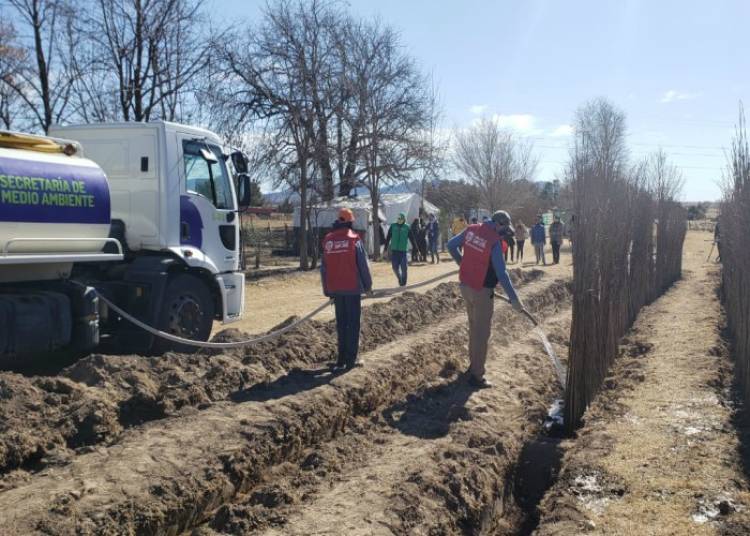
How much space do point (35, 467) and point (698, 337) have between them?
8.93 m

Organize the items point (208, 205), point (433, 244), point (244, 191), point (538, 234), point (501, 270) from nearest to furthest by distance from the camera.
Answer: point (501, 270), point (208, 205), point (244, 191), point (538, 234), point (433, 244)

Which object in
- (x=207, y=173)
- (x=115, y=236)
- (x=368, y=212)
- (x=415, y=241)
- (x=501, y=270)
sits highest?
(x=207, y=173)

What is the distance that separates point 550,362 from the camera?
29.8 feet

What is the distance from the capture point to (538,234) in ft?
73.5

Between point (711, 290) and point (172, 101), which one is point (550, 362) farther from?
point (172, 101)

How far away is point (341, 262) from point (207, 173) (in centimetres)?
238

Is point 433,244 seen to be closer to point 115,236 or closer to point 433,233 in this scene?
point 433,233

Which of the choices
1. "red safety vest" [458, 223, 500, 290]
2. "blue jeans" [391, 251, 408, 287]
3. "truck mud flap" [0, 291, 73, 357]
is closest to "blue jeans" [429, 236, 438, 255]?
"blue jeans" [391, 251, 408, 287]

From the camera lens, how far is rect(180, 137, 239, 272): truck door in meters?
8.12

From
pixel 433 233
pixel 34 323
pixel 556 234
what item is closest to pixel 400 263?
pixel 556 234

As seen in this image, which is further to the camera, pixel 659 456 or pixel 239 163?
pixel 239 163

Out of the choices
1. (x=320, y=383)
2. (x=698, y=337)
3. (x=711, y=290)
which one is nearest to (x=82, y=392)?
(x=320, y=383)

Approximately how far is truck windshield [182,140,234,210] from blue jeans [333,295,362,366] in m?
2.29

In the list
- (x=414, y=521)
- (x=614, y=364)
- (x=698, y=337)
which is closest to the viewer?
(x=414, y=521)
